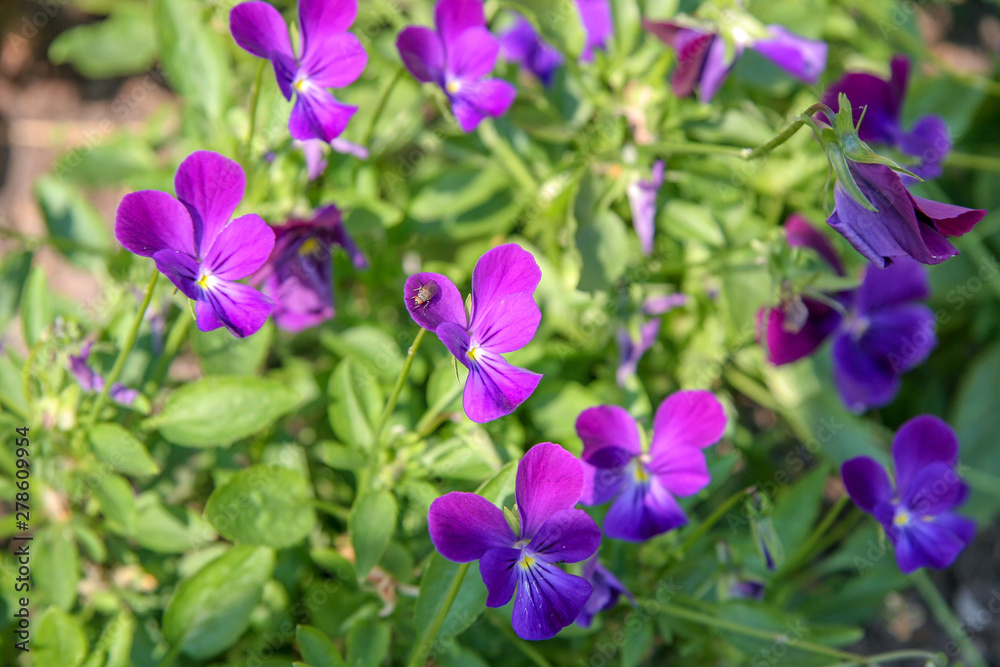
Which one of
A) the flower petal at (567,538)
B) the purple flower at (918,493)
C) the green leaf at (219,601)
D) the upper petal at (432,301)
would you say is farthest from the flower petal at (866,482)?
the green leaf at (219,601)

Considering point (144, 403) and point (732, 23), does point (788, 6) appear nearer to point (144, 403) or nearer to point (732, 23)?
point (732, 23)

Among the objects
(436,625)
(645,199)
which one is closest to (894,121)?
(645,199)

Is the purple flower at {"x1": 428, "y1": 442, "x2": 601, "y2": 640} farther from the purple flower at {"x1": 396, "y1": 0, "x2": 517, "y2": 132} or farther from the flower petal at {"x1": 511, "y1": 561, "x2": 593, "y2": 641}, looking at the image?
the purple flower at {"x1": 396, "y1": 0, "x2": 517, "y2": 132}

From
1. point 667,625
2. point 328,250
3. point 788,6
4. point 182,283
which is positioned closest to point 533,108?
point 328,250

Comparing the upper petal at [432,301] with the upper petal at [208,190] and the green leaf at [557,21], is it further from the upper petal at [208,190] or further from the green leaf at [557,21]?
the green leaf at [557,21]

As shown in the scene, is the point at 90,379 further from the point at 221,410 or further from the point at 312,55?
the point at 312,55

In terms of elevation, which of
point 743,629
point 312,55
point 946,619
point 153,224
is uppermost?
point 312,55
